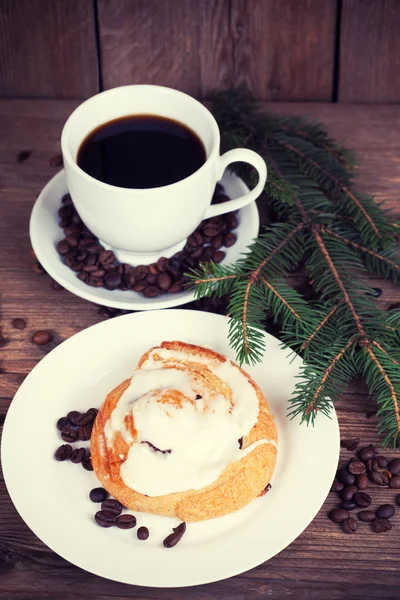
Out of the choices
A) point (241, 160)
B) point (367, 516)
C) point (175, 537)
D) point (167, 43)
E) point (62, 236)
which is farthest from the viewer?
point (167, 43)

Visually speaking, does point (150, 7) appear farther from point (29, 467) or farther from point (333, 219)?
point (29, 467)

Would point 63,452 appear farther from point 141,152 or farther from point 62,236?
point 141,152

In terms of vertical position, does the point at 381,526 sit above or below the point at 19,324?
below

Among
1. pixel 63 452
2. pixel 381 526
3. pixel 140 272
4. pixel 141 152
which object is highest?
pixel 141 152

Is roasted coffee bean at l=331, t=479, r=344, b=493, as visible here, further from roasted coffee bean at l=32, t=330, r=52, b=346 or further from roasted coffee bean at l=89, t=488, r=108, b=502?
roasted coffee bean at l=32, t=330, r=52, b=346

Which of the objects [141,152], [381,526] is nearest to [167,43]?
[141,152]
